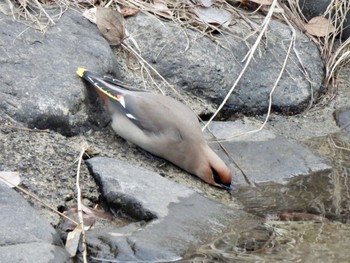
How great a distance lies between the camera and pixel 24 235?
13.0 ft

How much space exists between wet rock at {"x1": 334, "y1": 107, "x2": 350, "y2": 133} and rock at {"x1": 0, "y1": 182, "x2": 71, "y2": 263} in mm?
2579

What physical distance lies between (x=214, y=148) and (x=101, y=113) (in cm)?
67

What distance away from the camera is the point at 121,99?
5.29 meters

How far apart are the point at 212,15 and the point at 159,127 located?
4.29 ft

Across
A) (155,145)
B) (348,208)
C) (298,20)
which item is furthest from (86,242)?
(298,20)

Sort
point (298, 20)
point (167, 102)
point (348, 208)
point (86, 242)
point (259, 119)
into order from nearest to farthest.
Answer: point (86, 242)
point (348, 208)
point (167, 102)
point (259, 119)
point (298, 20)

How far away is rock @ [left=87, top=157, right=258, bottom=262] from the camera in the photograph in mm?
4141

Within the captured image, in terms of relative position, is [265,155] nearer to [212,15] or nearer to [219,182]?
[219,182]

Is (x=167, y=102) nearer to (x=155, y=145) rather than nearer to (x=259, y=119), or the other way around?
(x=155, y=145)

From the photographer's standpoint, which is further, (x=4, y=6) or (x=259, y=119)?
(x=259, y=119)

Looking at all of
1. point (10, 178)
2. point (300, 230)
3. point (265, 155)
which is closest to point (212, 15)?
point (265, 155)

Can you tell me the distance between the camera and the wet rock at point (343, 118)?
6.12 m

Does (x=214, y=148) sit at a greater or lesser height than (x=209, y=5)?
lesser

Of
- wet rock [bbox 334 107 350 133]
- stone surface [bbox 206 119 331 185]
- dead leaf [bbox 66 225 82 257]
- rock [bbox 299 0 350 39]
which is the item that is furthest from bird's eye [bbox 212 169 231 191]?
rock [bbox 299 0 350 39]
